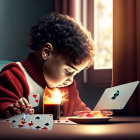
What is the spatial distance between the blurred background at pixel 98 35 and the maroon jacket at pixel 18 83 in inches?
13.1

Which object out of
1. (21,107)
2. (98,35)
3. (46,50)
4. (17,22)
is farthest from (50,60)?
(17,22)

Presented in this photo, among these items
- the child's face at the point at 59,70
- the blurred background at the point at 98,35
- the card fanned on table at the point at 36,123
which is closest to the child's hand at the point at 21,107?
the card fanned on table at the point at 36,123

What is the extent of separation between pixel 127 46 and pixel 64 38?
1.62 feet

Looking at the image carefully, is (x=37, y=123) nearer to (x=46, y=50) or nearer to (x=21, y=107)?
(x=21, y=107)

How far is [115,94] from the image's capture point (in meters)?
1.32

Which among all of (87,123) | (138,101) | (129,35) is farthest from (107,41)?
(87,123)

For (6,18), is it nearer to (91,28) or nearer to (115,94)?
(91,28)

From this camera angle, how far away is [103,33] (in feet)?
8.25

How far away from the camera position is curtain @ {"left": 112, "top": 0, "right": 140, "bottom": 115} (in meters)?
1.88

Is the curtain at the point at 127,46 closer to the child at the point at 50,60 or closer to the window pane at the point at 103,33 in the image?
the child at the point at 50,60

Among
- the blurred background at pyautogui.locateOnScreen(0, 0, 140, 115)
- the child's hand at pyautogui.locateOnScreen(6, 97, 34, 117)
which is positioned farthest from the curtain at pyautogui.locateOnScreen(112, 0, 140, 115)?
the child's hand at pyautogui.locateOnScreen(6, 97, 34, 117)

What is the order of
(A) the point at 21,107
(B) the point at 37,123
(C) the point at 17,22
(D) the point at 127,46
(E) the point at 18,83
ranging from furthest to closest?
(C) the point at 17,22, (D) the point at 127,46, (E) the point at 18,83, (A) the point at 21,107, (B) the point at 37,123

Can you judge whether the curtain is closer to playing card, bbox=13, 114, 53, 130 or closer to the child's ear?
the child's ear

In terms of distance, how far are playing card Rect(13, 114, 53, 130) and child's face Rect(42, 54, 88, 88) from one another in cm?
64
